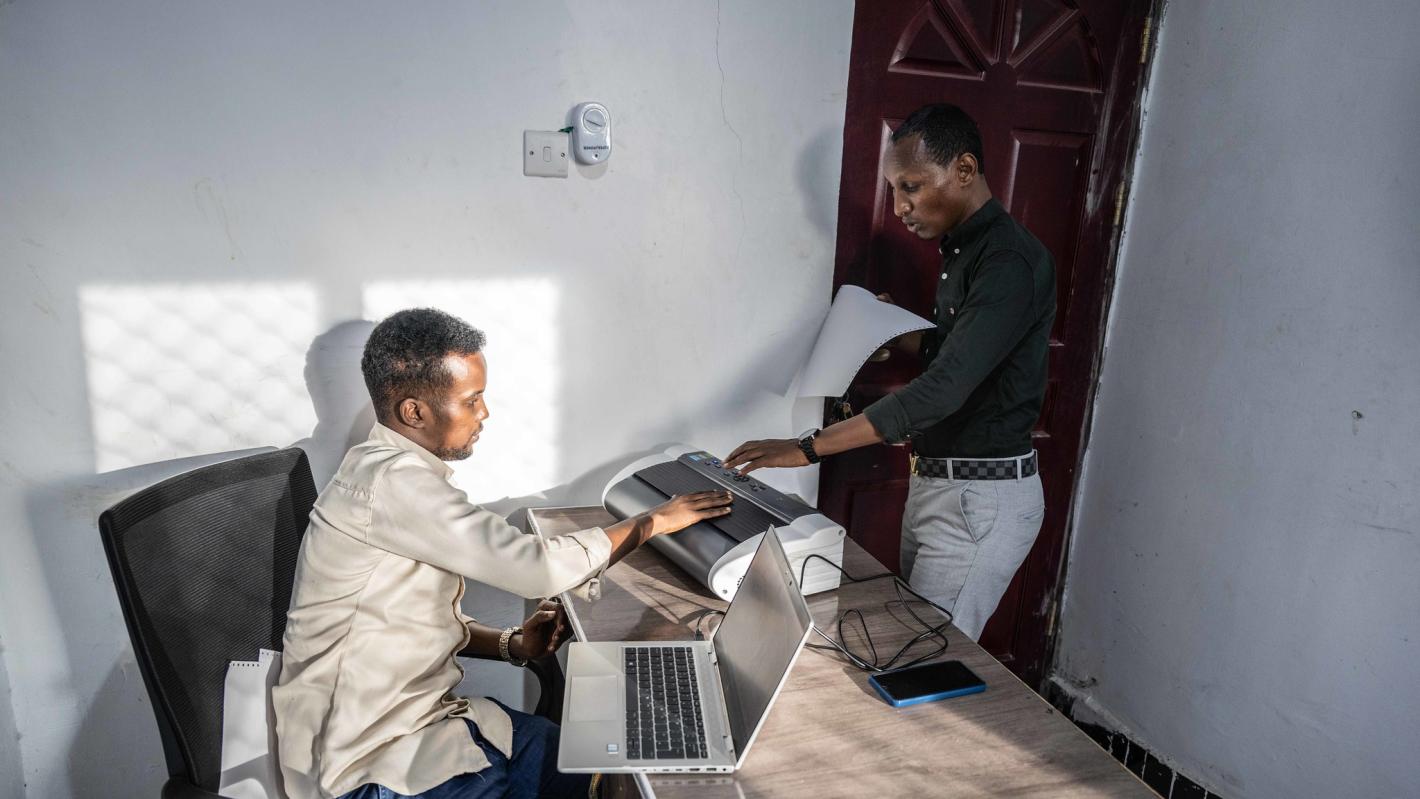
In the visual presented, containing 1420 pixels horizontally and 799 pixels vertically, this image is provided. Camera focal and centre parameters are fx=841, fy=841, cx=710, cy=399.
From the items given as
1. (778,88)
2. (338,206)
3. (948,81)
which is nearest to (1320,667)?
(948,81)

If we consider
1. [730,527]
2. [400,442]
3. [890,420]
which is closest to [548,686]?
[730,527]

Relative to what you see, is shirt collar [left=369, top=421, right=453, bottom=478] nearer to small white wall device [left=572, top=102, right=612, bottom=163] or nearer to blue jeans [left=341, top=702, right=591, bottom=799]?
blue jeans [left=341, top=702, right=591, bottom=799]

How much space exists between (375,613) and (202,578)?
25cm

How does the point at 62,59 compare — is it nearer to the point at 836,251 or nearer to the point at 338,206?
the point at 338,206

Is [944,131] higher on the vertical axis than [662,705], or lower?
higher

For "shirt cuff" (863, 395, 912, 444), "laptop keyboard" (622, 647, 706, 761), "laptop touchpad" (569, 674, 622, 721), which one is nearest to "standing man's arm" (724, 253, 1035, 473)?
"shirt cuff" (863, 395, 912, 444)

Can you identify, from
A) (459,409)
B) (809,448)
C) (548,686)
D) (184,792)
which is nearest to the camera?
(184,792)

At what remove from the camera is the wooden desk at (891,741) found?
104 cm

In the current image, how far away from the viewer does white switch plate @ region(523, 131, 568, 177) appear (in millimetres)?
1692

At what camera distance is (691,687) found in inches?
48.8

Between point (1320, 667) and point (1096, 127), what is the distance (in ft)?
4.58

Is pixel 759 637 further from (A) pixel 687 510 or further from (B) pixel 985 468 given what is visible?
(B) pixel 985 468

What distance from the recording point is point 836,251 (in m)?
2.03

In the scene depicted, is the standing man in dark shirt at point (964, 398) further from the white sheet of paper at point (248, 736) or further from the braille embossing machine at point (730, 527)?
the white sheet of paper at point (248, 736)
